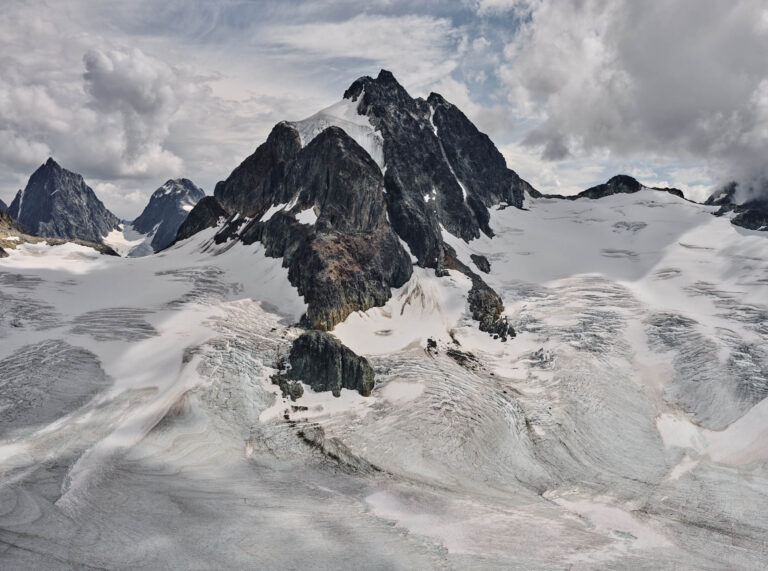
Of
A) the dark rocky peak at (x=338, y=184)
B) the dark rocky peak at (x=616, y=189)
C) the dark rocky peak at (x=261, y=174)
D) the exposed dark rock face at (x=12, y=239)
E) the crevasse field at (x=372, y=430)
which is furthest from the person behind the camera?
the dark rocky peak at (x=616, y=189)

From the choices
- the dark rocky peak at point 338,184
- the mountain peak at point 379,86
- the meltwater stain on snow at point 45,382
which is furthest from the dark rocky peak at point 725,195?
the meltwater stain on snow at point 45,382

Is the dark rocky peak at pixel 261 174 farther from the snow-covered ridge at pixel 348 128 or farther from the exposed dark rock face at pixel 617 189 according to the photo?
the exposed dark rock face at pixel 617 189

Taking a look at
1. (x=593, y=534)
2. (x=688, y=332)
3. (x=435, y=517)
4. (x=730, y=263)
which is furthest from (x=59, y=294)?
(x=730, y=263)

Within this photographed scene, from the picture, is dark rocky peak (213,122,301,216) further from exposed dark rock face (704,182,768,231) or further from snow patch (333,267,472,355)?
exposed dark rock face (704,182,768,231)

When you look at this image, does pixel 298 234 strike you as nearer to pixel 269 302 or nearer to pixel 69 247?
pixel 269 302

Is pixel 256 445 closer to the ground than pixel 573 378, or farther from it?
closer to the ground

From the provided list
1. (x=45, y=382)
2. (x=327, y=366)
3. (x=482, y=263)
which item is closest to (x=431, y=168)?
(x=482, y=263)
